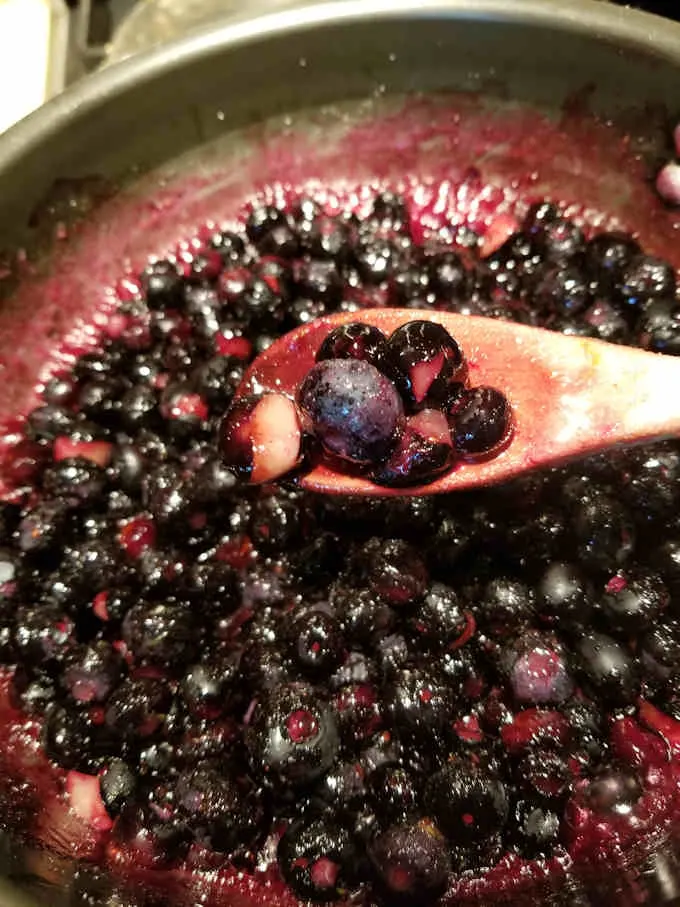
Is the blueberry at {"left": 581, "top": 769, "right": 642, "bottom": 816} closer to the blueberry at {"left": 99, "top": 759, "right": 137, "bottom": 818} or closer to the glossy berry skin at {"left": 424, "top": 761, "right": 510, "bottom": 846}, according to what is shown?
the glossy berry skin at {"left": 424, "top": 761, "right": 510, "bottom": 846}

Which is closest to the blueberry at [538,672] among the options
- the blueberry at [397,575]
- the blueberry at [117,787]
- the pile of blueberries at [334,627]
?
the pile of blueberries at [334,627]

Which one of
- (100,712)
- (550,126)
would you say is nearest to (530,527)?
(100,712)

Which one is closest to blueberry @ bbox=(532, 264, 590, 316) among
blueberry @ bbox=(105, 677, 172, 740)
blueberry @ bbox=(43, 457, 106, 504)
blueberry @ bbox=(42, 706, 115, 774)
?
blueberry @ bbox=(43, 457, 106, 504)

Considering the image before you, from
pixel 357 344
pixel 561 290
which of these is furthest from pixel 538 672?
pixel 561 290

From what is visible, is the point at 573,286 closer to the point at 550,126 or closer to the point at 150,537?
the point at 550,126

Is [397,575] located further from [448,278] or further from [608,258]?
[608,258]
